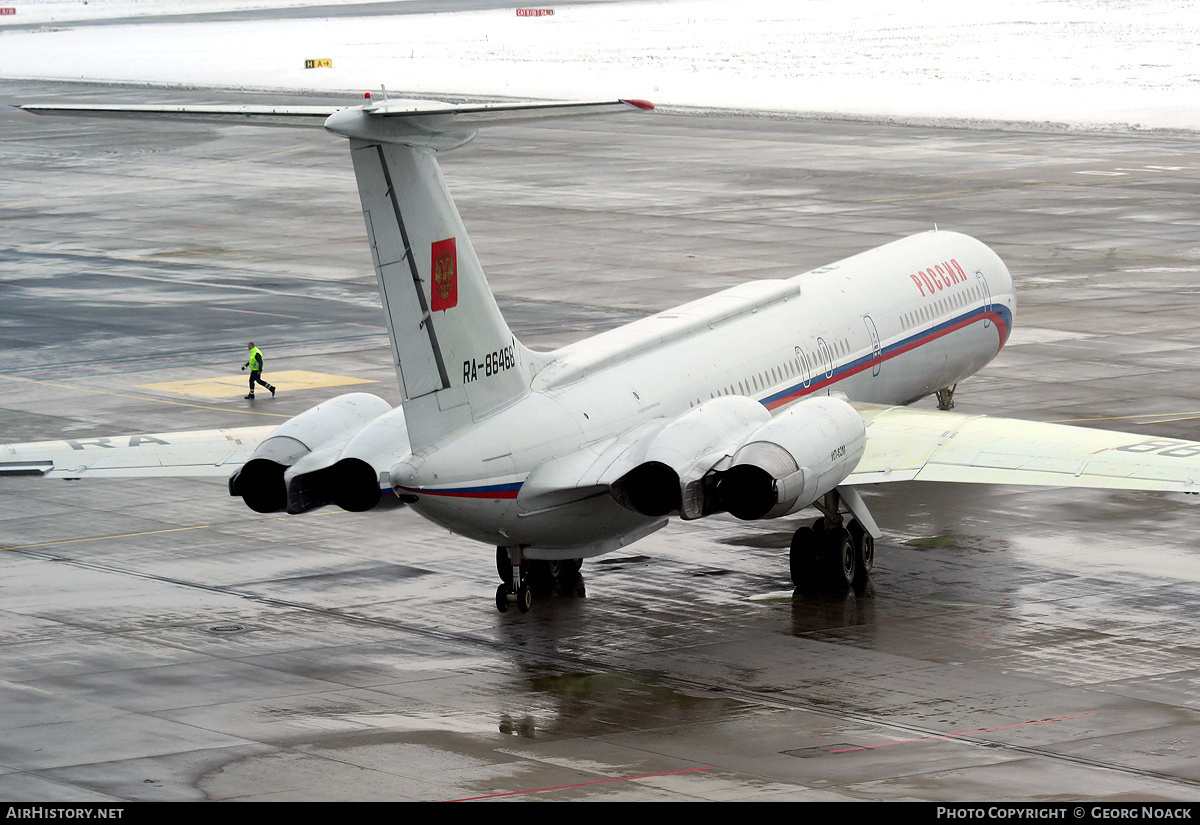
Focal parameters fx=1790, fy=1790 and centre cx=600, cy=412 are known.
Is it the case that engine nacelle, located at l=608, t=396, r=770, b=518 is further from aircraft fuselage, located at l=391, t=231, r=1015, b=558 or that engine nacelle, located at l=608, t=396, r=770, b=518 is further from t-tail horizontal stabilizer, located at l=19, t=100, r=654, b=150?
t-tail horizontal stabilizer, located at l=19, t=100, r=654, b=150

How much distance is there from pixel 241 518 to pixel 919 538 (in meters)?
10.7

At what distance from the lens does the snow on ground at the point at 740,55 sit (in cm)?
8969

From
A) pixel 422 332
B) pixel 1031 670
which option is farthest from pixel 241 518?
pixel 1031 670

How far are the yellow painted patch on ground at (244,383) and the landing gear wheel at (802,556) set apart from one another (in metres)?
15.3

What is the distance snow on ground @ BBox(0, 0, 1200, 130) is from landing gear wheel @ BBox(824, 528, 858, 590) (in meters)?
58.2

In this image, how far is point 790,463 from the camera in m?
20.2

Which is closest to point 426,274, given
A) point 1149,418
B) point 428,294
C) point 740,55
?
point 428,294

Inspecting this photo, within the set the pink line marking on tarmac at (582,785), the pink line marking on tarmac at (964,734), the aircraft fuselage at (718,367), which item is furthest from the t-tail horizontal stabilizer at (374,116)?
the pink line marking on tarmac at (964,734)

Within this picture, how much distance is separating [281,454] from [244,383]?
17.3 m

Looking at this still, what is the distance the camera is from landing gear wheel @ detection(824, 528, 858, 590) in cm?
2388

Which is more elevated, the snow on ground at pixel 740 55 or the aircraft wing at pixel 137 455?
the snow on ground at pixel 740 55

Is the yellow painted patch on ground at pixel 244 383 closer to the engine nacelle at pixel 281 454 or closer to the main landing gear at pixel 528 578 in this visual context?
the main landing gear at pixel 528 578

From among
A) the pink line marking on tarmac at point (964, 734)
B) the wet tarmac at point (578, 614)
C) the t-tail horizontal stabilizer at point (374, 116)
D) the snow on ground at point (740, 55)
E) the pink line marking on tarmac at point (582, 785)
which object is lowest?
the pink line marking on tarmac at point (582, 785)

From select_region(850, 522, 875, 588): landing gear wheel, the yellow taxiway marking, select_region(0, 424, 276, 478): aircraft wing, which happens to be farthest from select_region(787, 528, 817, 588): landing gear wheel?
the yellow taxiway marking
